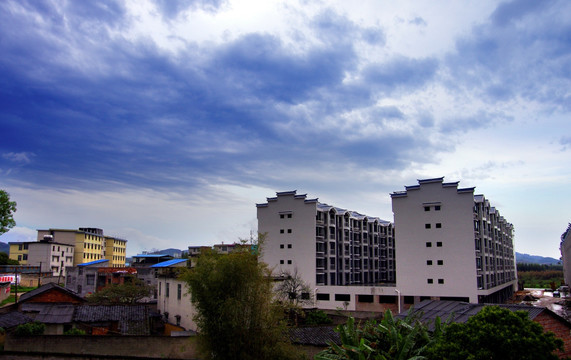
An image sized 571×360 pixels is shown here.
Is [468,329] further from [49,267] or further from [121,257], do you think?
[121,257]

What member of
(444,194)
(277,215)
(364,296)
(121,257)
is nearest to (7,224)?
(277,215)

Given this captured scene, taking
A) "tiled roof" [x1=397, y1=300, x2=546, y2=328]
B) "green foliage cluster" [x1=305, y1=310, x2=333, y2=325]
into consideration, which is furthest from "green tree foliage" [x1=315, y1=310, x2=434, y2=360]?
"green foliage cluster" [x1=305, y1=310, x2=333, y2=325]

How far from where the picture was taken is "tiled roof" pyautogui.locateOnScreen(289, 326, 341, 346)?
2271 centimetres

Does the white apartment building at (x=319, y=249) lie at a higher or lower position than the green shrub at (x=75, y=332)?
higher

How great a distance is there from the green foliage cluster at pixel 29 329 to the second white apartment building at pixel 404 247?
945 inches

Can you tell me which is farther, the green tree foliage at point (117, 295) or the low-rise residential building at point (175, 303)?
the green tree foliage at point (117, 295)

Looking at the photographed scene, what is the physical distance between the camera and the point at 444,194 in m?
43.7

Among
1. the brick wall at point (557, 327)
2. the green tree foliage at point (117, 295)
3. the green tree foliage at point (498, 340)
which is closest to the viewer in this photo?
the green tree foliage at point (498, 340)

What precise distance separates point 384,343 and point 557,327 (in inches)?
345

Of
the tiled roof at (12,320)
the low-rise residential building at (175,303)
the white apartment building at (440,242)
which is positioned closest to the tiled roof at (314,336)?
the low-rise residential building at (175,303)

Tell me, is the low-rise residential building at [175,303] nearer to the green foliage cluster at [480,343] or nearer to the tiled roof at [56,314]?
the tiled roof at [56,314]

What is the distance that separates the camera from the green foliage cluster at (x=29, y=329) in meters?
25.0

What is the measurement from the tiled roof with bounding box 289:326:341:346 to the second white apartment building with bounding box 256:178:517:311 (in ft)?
69.4

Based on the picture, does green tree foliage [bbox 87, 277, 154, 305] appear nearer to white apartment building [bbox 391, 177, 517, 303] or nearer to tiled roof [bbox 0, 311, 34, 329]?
tiled roof [bbox 0, 311, 34, 329]
